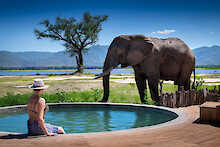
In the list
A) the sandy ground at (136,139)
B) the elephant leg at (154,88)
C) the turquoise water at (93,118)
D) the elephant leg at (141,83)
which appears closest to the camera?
the sandy ground at (136,139)

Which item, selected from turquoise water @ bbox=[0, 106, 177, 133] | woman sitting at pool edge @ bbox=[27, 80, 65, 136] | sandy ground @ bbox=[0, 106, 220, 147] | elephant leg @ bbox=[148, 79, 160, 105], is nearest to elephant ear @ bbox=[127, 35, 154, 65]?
elephant leg @ bbox=[148, 79, 160, 105]

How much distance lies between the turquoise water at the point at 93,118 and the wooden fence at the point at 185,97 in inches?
63.9

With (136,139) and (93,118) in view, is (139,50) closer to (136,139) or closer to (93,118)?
(93,118)

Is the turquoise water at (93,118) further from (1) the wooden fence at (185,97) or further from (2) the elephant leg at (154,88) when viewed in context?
(1) the wooden fence at (185,97)

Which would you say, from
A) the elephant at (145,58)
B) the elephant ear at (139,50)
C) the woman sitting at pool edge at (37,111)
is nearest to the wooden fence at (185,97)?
the elephant at (145,58)

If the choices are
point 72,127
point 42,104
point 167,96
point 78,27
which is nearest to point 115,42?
point 167,96

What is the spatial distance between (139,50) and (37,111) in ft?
19.6

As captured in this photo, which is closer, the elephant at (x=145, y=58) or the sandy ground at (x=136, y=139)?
the sandy ground at (x=136, y=139)

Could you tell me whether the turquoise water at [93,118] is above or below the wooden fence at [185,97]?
below

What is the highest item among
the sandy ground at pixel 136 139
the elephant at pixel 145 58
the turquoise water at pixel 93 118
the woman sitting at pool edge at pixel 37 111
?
the elephant at pixel 145 58

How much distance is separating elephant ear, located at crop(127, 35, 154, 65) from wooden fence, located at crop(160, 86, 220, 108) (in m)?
1.56

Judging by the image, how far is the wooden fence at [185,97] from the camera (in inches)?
388

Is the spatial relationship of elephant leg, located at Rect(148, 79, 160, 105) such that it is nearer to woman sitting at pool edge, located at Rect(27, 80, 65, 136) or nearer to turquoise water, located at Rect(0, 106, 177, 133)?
turquoise water, located at Rect(0, 106, 177, 133)

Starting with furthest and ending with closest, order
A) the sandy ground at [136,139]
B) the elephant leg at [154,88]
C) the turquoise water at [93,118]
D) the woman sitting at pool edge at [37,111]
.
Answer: the elephant leg at [154,88] → the turquoise water at [93,118] → the woman sitting at pool edge at [37,111] → the sandy ground at [136,139]
